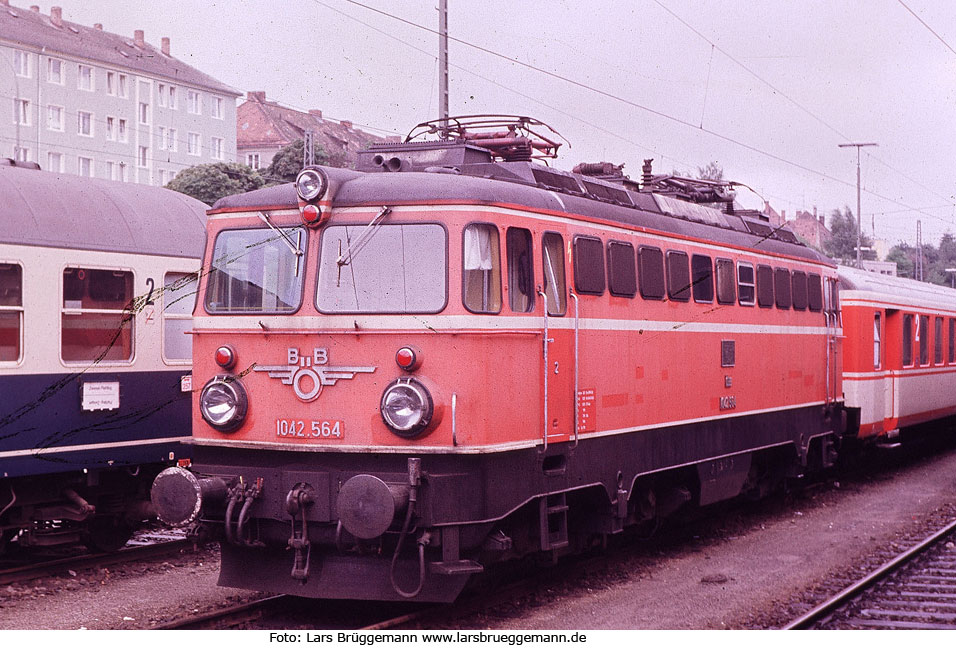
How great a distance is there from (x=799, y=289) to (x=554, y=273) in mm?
6593

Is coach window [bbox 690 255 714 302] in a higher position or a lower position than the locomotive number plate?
higher

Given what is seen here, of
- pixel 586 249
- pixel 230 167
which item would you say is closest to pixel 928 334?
pixel 586 249

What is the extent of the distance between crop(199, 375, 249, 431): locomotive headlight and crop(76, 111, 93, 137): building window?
1656 cm

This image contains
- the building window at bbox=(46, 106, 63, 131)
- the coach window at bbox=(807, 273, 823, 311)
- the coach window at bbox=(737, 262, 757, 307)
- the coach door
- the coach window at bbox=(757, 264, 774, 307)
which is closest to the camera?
the coach door

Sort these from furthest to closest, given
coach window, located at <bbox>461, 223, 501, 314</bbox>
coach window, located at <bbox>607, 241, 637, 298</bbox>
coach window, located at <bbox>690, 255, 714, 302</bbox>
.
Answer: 1. coach window, located at <bbox>690, 255, 714, 302</bbox>
2. coach window, located at <bbox>607, 241, 637, 298</bbox>
3. coach window, located at <bbox>461, 223, 501, 314</bbox>

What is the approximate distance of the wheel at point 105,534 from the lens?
12672mm

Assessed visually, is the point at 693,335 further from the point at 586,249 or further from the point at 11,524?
the point at 11,524

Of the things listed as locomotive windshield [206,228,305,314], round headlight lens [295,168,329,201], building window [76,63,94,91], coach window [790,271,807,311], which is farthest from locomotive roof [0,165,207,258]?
coach window [790,271,807,311]

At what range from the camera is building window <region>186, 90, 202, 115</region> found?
2006cm

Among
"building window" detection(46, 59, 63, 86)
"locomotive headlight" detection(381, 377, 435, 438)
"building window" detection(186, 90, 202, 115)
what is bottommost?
"locomotive headlight" detection(381, 377, 435, 438)

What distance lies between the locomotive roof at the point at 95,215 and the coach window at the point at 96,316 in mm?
299

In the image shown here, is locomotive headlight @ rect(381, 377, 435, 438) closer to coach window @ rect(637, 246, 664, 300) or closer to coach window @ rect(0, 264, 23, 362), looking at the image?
coach window @ rect(637, 246, 664, 300)

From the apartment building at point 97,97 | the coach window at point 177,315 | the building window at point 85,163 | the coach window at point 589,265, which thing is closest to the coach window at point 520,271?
the coach window at point 589,265

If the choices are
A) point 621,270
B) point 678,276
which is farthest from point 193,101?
point 621,270
